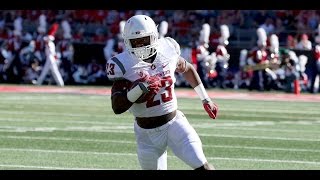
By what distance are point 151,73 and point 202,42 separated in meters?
20.2

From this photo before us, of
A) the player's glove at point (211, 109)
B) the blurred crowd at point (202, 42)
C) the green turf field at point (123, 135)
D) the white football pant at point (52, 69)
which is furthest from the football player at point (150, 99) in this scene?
the white football pant at point (52, 69)

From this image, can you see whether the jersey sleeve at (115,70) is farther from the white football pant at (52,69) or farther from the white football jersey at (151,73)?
the white football pant at (52,69)

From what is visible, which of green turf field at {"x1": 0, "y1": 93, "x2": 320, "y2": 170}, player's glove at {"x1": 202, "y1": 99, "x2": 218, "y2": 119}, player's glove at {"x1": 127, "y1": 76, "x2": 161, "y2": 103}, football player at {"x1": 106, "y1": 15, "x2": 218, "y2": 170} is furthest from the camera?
green turf field at {"x1": 0, "y1": 93, "x2": 320, "y2": 170}

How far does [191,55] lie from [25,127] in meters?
13.3

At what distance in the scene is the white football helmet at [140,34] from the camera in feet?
23.2

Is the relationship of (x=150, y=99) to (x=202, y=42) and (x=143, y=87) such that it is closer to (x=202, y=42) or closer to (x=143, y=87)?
(x=143, y=87)

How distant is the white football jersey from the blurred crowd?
1801 centimetres

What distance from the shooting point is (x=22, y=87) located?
25625 millimetres

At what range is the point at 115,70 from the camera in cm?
708

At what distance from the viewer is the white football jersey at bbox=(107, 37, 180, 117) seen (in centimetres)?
711

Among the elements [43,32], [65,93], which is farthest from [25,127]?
[43,32]

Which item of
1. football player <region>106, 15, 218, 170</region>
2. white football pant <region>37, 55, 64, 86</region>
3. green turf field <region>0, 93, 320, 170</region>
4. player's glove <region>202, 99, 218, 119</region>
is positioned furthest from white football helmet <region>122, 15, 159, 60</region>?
white football pant <region>37, 55, 64, 86</region>

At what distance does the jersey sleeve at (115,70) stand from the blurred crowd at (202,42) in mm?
18268

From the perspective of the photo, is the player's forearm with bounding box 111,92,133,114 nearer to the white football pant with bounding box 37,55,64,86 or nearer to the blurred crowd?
the blurred crowd
